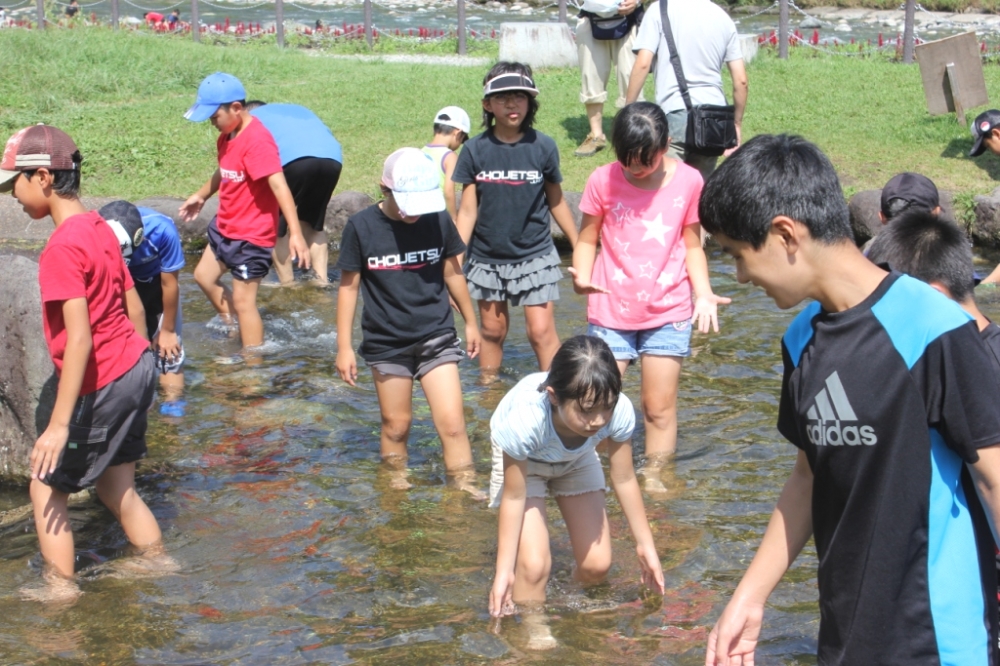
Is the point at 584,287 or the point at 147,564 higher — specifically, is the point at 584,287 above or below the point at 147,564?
above

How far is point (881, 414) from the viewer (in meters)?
2.21

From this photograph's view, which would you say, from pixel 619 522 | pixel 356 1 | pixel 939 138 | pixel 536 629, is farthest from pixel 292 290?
pixel 356 1

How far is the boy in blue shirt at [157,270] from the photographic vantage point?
5.45 metres

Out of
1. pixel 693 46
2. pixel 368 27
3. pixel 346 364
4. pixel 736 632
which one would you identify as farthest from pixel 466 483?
pixel 368 27

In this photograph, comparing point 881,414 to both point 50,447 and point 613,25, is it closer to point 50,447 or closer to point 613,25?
point 50,447

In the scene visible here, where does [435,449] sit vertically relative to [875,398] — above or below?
below

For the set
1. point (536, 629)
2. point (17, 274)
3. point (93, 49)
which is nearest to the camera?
point (536, 629)

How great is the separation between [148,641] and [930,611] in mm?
2806

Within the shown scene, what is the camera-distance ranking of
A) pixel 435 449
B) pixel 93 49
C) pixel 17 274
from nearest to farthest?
pixel 17 274 < pixel 435 449 < pixel 93 49

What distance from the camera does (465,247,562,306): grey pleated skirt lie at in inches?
244

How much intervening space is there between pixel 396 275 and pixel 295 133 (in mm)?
3573

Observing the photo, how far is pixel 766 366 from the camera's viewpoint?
6863mm

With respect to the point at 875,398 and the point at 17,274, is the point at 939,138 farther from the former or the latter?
the point at 875,398

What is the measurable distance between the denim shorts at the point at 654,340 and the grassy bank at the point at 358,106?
5.18m
